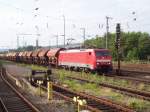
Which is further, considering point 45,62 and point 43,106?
point 45,62

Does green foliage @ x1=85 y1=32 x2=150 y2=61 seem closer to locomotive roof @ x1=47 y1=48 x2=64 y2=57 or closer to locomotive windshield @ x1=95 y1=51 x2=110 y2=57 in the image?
locomotive roof @ x1=47 y1=48 x2=64 y2=57

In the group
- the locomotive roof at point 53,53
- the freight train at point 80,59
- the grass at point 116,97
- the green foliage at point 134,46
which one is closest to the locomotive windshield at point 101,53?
the freight train at point 80,59

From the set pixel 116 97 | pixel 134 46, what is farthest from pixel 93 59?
pixel 134 46

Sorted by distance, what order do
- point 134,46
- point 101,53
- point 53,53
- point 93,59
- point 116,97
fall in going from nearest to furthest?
point 116,97 → point 93,59 → point 101,53 → point 53,53 → point 134,46

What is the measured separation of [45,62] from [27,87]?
3451cm

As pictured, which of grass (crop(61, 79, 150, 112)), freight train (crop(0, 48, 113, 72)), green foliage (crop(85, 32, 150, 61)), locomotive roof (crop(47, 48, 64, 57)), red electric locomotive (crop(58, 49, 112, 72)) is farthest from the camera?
green foliage (crop(85, 32, 150, 61))

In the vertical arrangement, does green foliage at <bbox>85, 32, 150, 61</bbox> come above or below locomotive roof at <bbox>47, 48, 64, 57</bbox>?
above

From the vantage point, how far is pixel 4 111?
17266 millimetres

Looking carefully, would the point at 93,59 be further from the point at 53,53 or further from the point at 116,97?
the point at 53,53

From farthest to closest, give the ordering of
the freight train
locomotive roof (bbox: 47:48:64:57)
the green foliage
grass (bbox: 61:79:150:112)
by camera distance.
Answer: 1. the green foliage
2. locomotive roof (bbox: 47:48:64:57)
3. the freight train
4. grass (bbox: 61:79:150:112)

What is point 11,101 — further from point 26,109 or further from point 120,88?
point 120,88

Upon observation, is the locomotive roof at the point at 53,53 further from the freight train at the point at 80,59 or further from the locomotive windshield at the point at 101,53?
the locomotive windshield at the point at 101,53

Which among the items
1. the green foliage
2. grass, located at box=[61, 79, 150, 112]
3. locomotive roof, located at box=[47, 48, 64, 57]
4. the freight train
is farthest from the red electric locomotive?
the green foliage

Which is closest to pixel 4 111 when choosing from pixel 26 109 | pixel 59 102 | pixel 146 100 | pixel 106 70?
pixel 26 109
